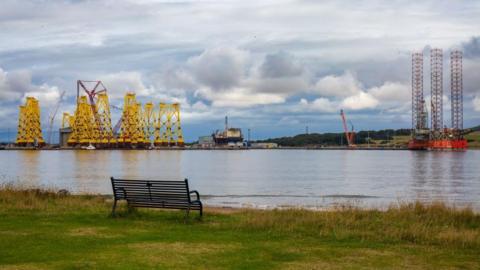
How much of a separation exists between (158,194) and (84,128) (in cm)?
16178

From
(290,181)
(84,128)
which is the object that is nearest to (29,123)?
(84,128)

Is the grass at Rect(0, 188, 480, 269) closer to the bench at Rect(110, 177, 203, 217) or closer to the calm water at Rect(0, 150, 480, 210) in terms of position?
the bench at Rect(110, 177, 203, 217)

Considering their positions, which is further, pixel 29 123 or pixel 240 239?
A: pixel 29 123

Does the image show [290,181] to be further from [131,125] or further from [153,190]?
[131,125]

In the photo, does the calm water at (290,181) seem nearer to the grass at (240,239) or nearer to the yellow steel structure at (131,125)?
the grass at (240,239)

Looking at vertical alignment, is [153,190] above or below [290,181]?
above

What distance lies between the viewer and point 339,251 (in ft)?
28.6

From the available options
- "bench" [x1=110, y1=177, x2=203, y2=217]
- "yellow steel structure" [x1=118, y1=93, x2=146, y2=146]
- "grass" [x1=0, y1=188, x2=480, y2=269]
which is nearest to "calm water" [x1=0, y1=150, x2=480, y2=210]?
"grass" [x1=0, y1=188, x2=480, y2=269]

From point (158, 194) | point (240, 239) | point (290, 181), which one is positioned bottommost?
point (290, 181)

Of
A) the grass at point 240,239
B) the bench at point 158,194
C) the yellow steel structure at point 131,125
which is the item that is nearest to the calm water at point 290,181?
the grass at point 240,239

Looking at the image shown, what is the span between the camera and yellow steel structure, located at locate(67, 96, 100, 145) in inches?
6368

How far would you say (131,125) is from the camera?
547 ft

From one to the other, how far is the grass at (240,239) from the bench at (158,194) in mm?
319

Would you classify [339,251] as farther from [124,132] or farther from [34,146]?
[34,146]
